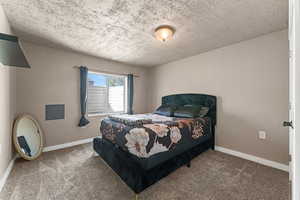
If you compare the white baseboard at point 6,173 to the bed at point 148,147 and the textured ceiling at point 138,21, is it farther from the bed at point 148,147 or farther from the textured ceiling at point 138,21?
the textured ceiling at point 138,21

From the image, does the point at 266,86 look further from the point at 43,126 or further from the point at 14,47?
the point at 43,126

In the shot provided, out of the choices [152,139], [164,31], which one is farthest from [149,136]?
[164,31]

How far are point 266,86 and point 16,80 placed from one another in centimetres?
483

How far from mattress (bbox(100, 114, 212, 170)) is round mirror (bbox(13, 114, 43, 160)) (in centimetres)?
142

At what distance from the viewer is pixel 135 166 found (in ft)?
5.31

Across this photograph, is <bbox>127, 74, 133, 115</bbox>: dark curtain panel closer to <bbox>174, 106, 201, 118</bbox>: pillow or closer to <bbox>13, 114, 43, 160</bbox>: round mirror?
<bbox>174, 106, 201, 118</bbox>: pillow

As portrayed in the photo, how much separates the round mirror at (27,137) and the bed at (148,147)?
1.20 meters

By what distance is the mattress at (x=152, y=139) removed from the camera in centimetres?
161

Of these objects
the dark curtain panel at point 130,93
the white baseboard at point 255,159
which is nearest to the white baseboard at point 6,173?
the dark curtain panel at point 130,93

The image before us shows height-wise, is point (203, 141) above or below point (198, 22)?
below

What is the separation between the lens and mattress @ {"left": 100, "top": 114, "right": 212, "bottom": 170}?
1.61 meters

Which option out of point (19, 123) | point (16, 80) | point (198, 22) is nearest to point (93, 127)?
point (19, 123)

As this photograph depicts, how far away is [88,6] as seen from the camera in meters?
1.63

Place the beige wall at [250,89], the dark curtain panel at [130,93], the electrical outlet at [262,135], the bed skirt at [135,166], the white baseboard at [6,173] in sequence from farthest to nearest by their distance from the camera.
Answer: the dark curtain panel at [130,93] < the electrical outlet at [262,135] < the beige wall at [250,89] < the white baseboard at [6,173] < the bed skirt at [135,166]
